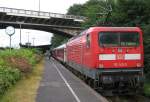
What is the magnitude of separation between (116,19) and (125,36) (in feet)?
34.5

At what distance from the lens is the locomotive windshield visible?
19.9 m

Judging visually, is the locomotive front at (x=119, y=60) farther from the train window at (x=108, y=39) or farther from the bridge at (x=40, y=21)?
the bridge at (x=40, y=21)

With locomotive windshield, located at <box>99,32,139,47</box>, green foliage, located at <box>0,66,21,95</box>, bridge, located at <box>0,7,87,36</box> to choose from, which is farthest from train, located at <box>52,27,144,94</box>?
bridge, located at <box>0,7,87,36</box>

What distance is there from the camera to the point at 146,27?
85.0ft

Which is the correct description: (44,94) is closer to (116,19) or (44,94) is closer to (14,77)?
(14,77)

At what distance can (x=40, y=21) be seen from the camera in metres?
91.2

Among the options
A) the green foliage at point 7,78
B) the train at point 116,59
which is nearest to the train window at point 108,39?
the train at point 116,59

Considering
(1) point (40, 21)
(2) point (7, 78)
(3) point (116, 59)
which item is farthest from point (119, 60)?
(1) point (40, 21)

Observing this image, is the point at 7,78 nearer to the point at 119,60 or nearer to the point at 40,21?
the point at 119,60

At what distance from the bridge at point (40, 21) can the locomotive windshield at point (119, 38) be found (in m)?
62.3

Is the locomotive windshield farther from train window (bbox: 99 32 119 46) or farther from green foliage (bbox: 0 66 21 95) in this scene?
green foliage (bbox: 0 66 21 95)

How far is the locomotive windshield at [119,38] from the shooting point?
19906 millimetres

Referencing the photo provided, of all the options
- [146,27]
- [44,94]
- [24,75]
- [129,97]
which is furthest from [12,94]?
[146,27]

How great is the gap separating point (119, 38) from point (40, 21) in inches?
2830
